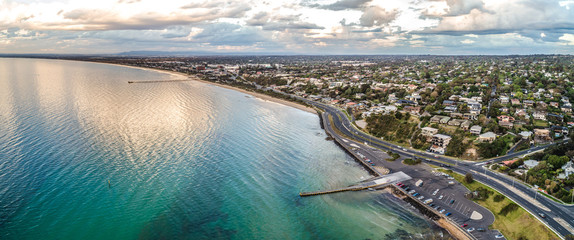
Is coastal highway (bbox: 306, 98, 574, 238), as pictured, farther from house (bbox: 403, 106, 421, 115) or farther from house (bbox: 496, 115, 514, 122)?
house (bbox: 403, 106, 421, 115)

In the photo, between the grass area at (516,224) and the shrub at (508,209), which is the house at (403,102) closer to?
the grass area at (516,224)

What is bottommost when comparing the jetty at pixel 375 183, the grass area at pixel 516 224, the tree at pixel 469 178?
the grass area at pixel 516 224

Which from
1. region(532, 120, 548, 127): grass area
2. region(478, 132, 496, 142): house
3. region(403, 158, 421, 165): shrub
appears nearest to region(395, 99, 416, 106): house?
region(532, 120, 548, 127): grass area

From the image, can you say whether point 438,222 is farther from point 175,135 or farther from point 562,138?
point 175,135

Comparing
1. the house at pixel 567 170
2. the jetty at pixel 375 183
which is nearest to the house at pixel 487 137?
the house at pixel 567 170

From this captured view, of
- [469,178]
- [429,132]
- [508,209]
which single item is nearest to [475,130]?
[429,132]

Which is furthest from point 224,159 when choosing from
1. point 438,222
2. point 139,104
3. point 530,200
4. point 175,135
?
point 139,104
